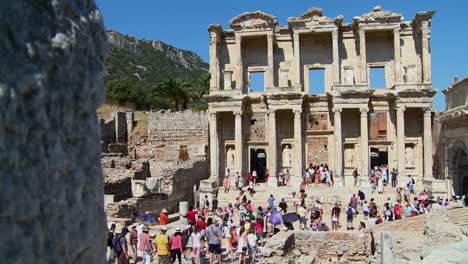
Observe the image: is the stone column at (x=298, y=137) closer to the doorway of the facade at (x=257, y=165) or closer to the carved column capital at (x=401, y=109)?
the doorway of the facade at (x=257, y=165)

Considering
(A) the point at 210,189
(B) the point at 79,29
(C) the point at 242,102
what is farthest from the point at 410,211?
(B) the point at 79,29

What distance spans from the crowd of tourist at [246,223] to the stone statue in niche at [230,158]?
1313 mm

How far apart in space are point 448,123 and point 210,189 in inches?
524

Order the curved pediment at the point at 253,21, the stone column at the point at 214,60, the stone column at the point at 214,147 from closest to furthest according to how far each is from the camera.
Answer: the stone column at the point at 214,147 → the curved pediment at the point at 253,21 → the stone column at the point at 214,60

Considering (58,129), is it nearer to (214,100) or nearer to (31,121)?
(31,121)

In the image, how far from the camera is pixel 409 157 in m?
27.5

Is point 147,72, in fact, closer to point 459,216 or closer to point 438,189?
point 438,189

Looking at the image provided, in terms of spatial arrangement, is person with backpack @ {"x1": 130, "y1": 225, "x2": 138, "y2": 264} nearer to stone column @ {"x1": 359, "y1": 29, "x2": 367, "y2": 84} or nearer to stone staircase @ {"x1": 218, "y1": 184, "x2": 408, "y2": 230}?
stone staircase @ {"x1": 218, "y1": 184, "x2": 408, "y2": 230}

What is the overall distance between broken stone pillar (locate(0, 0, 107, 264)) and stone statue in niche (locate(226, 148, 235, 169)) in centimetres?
2633

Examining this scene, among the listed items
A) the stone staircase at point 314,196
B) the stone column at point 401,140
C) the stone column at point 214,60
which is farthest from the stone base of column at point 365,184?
the stone column at point 214,60

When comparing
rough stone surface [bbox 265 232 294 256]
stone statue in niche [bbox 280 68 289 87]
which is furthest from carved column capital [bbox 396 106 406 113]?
rough stone surface [bbox 265 232 294 256]

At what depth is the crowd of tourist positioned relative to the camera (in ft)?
35.0

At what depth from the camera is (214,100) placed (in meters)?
27.8

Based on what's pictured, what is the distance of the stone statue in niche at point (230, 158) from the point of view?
93.6 ft
